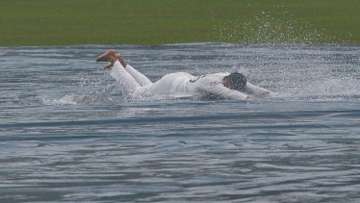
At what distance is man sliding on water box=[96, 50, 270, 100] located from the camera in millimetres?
21969

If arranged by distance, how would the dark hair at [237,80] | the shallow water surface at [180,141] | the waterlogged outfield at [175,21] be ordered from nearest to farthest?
the shallow water surface at [180,141], the dark hair at [237,80], the waterlogged outfield at [175,21]

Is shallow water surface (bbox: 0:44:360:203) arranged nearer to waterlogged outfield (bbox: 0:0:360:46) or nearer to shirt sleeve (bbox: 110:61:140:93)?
shirt sleeve (bbox: 110:61:140:93)

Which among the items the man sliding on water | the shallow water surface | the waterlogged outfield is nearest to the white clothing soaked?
the man sliding on water

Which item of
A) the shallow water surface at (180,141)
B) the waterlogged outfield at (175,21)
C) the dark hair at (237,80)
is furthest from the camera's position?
the waterlogged outfield at (175,21)

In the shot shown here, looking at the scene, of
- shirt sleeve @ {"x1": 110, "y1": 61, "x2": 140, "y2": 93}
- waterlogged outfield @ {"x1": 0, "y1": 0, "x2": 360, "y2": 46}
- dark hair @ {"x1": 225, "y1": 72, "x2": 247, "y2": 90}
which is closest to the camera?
dark hair @ {"x1": 225, "y1": 72, "x2": 247, "y2": 90}

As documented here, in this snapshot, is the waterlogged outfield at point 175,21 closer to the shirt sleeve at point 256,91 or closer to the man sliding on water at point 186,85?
the man sliding on water at point 186,85

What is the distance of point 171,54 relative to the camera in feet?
114

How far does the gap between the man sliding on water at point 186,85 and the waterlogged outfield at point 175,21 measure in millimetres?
16746

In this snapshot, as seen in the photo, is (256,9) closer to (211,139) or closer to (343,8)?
(343,8)

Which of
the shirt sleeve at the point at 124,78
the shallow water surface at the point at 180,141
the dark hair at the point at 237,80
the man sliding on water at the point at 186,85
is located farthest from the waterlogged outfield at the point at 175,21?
the dark hair at the point at 237,80

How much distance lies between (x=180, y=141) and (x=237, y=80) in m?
5.30

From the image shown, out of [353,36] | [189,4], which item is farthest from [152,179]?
[189,4]

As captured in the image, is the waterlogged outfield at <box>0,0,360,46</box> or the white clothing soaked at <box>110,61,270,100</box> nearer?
the white clothing soaked at <box>110,61,270,100</box>

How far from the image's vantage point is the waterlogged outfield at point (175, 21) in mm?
42250
